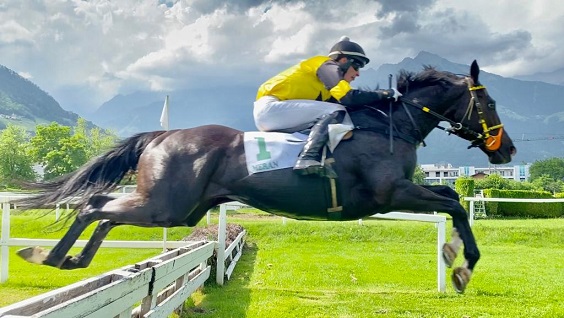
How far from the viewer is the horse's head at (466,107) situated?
14.9 ft

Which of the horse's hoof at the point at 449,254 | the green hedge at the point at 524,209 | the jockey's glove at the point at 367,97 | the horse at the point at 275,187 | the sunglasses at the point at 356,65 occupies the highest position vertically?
the sunglasses at the point at 356,65

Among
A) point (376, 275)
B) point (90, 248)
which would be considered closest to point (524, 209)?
point (376, 275)

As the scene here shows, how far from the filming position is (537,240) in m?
15.8

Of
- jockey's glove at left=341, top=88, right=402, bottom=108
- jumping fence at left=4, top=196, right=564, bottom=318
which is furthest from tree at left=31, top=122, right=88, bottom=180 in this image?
jockey's glove at left=341, top=88, right=402, bottom=108

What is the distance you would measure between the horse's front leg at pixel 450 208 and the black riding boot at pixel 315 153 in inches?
23.2

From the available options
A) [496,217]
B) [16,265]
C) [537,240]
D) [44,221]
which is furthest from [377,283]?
[496,217]

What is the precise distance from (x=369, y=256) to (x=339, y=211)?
8.52 metres

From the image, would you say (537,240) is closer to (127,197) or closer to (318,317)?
(318,317)

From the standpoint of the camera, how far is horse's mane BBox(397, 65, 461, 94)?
4703 mm

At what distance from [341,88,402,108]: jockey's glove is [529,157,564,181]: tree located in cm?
13588

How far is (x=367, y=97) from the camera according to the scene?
173 inches

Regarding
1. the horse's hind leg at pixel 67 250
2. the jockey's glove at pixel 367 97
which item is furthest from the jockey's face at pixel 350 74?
the horse's hind leg at pixel 67 250

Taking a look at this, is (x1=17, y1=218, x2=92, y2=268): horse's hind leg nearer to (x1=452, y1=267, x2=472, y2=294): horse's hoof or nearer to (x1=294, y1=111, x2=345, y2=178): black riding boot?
(x1=294, y1=111, x2=345, y2=178): black riding boot

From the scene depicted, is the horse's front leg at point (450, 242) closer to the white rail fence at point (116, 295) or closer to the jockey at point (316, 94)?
→ the jockey at point (316, 94)
